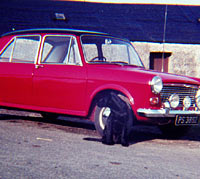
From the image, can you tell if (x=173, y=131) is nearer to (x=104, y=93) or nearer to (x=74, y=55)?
(x=104, y=93)

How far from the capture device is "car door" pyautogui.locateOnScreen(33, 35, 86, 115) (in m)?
5.75

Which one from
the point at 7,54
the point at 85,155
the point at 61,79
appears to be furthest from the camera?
the point at 7,54

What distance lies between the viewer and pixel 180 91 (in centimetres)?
556

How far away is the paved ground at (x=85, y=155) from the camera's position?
11.7 ft

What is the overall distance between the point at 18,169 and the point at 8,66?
3.36 meters

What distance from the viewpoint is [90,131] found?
6.31 m

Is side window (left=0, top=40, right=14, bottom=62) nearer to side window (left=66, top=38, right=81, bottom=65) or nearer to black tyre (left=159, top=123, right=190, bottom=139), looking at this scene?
side window (left=66, top=38, right=81, bottom=65)

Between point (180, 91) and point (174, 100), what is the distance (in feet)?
0.79

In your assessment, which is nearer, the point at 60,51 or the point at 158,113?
the point at 158,113

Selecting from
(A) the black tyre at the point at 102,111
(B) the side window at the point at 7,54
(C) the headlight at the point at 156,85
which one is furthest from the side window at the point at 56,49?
(C) the headlight at the point at 156,85

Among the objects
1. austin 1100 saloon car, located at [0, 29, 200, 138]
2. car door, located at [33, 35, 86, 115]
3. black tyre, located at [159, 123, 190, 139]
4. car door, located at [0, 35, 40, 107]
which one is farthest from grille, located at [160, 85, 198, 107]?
car door, located at [0, 35, 40, 107]

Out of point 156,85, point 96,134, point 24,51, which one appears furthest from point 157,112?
point 24,51

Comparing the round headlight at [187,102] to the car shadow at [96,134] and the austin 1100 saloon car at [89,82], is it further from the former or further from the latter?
the car shadow at [96,134]

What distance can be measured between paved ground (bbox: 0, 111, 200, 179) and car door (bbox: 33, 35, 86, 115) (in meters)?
0.45
